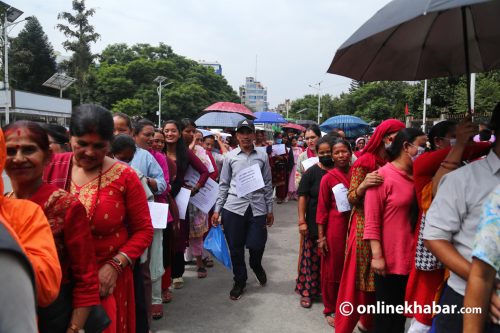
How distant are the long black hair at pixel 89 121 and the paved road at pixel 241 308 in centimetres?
228

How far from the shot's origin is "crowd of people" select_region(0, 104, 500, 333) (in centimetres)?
134

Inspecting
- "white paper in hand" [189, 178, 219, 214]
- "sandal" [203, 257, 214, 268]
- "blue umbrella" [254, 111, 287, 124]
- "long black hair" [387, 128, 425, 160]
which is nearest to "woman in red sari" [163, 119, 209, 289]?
"white paper in hand" [189, 178, 219, 214]

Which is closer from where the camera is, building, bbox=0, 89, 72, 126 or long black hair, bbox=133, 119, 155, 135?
long black hair, bbox=133, 119, 155, 135

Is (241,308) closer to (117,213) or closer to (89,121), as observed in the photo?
(117,213)

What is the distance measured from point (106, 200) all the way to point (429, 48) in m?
2.23

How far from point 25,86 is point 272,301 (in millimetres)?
47939

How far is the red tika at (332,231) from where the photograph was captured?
364 centimetres

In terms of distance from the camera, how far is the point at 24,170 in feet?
5.02

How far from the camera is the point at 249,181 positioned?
4195mm

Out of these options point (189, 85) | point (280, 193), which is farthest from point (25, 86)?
point (280, 193)

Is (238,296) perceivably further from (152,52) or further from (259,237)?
(152,52)

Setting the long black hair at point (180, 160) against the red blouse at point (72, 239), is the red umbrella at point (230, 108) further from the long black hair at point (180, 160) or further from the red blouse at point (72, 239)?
the red blouse at point (72, 239)

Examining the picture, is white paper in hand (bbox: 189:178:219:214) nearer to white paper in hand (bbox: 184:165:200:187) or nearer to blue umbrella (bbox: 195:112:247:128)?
white paper in hand (bbox: 184:165:200:187)

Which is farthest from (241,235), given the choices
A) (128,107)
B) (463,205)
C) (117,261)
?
(128,107)
